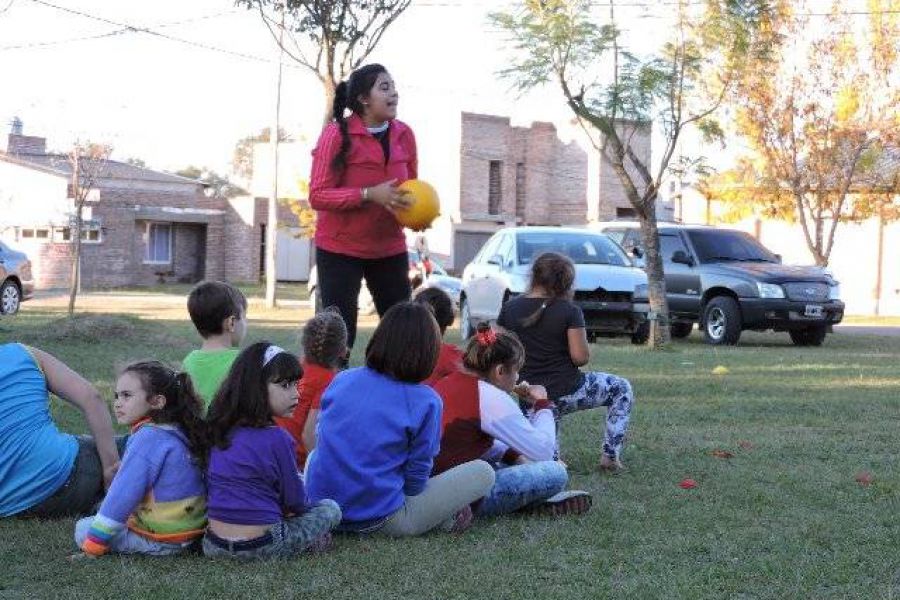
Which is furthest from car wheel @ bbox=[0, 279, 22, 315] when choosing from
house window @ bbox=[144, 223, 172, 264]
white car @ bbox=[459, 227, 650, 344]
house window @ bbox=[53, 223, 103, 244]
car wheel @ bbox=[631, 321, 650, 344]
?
house window @ bbox=[144, 223, 172, 264]

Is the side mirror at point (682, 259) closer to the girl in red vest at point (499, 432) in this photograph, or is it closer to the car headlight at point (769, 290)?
the car headlight at point (769, 290)

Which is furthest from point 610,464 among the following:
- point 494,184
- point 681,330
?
point 494,184

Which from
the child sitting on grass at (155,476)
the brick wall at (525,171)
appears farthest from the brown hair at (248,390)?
the brick wall at (525,171)

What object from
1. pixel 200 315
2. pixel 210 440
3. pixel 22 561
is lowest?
pixel 22 561

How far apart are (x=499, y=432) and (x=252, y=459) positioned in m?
1.36

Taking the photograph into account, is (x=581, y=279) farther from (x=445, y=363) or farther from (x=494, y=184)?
(x=494, y=184)

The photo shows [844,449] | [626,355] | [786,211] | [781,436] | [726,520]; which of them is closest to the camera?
[726,520]

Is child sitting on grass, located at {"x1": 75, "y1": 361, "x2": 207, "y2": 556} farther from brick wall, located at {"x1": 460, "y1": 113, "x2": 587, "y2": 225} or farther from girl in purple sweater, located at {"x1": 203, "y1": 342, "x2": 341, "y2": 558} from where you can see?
brick wall, located at {"x1": 460, "y1": 113, "x2": 587, "y2": 225}

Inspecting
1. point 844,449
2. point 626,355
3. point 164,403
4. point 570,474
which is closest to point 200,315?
point 164,403

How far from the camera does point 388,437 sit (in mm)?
5125

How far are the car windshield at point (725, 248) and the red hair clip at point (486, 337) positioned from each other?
1482cm

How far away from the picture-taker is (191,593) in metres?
4.35

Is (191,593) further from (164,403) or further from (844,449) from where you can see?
(844,449)

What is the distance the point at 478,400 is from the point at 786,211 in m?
28.3
